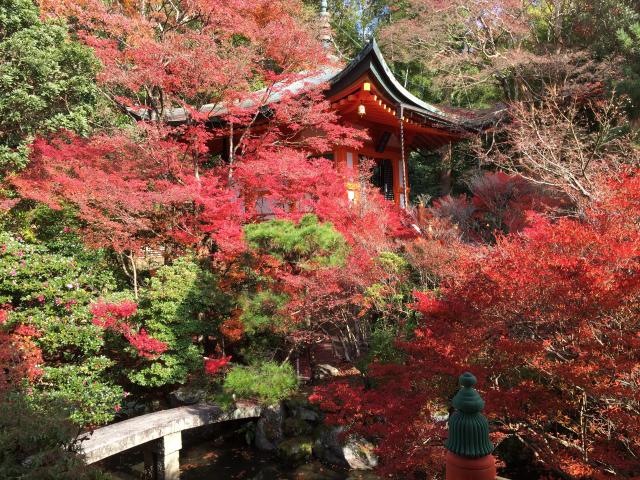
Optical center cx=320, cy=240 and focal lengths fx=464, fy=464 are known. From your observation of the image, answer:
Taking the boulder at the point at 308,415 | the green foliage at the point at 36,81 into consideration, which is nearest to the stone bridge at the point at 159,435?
the boulder at the point at 308,415

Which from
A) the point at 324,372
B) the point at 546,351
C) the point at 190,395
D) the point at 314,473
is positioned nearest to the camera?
the point at 546,351

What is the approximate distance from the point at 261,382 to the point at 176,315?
73.8 inches

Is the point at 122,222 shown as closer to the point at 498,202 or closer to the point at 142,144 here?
the point at 142,144

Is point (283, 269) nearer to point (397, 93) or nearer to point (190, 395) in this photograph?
point (190, 395)

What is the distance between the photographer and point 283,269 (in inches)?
324

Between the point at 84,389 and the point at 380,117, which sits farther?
the point at 380,117

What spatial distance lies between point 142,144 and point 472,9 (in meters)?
11.8

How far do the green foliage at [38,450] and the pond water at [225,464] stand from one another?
13.5 feet

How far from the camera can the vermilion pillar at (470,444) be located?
196 cm

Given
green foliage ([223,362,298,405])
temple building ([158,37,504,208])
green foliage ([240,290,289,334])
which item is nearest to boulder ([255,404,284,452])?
green foliage ([223,362,298,405])

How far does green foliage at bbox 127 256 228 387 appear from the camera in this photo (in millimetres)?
7965

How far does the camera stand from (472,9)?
50.0ft

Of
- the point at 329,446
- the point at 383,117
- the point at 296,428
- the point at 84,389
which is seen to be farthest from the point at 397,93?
the point at 84,389

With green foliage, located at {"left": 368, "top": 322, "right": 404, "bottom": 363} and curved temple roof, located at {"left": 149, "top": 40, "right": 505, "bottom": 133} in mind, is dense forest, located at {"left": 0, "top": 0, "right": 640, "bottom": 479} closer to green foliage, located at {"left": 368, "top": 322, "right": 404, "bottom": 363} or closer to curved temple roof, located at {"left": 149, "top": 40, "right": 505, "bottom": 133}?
green foliage, located at {"left": 368, "top": 322, "right": 404, "bottom": 363}
